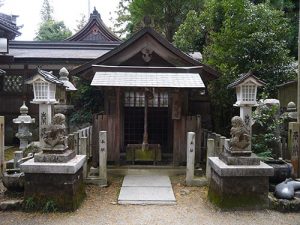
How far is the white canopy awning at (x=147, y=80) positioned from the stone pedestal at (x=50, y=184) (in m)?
3.31

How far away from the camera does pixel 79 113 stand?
1537 centimetres

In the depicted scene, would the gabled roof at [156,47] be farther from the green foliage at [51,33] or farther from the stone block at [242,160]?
the green foliage at [51,33]

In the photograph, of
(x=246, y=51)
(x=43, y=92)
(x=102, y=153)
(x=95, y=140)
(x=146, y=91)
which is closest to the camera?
(x=43, y=92)

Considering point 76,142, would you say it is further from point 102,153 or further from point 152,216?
point 152,216

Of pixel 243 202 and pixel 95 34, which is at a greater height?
pixel 95 34

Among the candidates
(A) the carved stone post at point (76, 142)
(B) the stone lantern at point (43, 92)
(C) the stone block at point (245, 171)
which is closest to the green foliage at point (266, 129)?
(C) the stone block at point (245, 171)

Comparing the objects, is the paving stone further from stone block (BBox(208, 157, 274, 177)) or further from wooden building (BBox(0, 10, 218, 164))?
stone block (BBox(208, 157, 274, 177))

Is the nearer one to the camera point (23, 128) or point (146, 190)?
point (146, 190)

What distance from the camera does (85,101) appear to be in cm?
1552

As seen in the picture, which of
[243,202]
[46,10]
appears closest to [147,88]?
[243,202]

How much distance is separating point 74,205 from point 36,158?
122 cm

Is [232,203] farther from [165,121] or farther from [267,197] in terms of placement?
[165,121]

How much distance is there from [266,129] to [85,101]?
29.0 ft

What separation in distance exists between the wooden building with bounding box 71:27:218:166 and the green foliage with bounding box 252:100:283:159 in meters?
1.75
